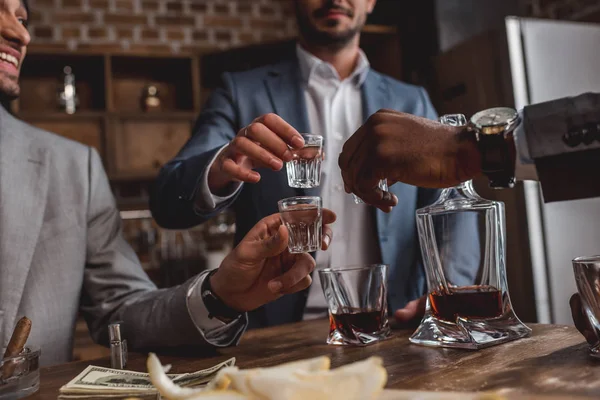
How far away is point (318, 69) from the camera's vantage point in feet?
6.33

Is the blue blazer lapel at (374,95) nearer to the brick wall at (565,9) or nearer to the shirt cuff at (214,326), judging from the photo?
the shirt cuff at (214,326)

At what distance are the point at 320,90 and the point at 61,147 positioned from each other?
82cm

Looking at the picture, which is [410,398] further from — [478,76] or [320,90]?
[478,76]

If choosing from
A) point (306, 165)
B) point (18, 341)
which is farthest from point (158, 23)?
point (18, 341)

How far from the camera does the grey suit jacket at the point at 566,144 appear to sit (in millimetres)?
808

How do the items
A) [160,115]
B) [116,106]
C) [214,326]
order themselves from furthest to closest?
[116,106], [160,115], [214,326]

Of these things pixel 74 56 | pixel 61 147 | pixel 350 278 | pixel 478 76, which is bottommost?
pixel 350 278

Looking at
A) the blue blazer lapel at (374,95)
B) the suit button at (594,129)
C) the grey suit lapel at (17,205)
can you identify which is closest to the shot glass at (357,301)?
the suit button at (594,129)

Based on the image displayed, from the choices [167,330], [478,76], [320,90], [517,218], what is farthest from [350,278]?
[478,76]

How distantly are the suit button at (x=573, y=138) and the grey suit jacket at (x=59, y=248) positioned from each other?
0.81m

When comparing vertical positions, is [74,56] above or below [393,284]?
above

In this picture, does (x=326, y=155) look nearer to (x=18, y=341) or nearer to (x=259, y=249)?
(x=259, y=249)

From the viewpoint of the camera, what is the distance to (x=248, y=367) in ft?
3.01

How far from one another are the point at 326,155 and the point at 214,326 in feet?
2.65
